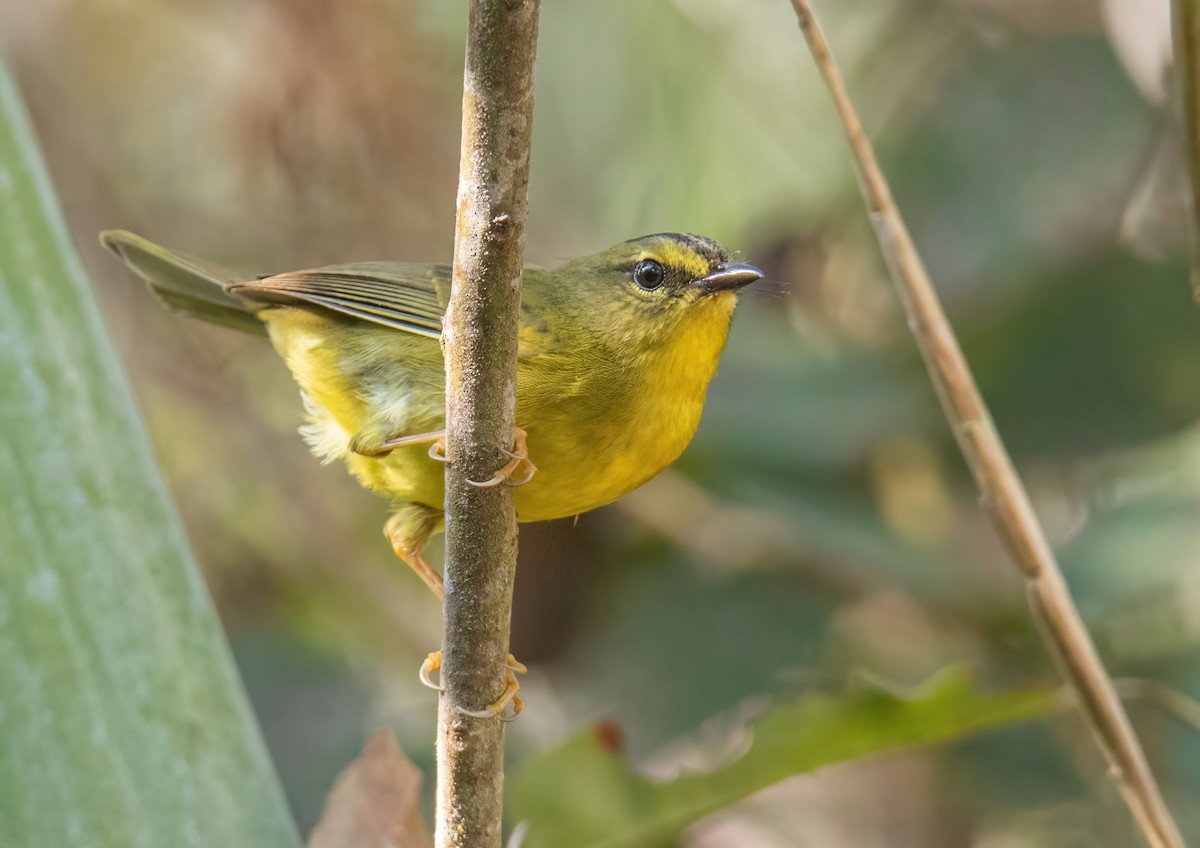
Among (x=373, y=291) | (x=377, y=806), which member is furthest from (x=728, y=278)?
(x=377, y=806)

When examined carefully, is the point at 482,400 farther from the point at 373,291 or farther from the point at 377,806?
the point at 373,291

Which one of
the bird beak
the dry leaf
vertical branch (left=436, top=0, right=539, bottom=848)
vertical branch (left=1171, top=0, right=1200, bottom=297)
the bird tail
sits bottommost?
vertical branch (left=436, top=0, right=539, bottom=848)

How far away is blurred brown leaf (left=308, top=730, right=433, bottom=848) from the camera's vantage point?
5.71 ft

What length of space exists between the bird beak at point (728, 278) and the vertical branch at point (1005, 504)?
457 mm

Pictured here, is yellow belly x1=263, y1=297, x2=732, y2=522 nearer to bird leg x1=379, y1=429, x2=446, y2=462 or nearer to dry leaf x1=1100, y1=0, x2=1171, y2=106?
bird leg x1=379, y1=429, x2=446, y2=462

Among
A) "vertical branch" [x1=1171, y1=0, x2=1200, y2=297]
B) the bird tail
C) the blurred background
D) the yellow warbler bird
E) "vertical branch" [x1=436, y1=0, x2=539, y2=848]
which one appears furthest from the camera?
the blurred background

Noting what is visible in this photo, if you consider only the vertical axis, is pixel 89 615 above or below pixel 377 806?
above

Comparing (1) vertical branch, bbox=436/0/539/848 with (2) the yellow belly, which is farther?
(2) the yellow belly

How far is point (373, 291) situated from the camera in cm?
282

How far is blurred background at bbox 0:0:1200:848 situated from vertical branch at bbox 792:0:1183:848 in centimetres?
168

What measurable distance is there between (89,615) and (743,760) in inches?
45.4

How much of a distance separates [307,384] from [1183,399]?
276 centimetres

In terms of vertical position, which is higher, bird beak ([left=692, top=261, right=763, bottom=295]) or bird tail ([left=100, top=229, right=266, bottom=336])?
bird tail ([left=100, top=229, right=266, bottom=336])

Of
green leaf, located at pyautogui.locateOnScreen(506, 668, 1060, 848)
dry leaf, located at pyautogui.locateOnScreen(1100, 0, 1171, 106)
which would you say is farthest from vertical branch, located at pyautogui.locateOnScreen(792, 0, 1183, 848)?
dry leaf, located at pyautogui.locateOnScreen(1100, 0, 1171, 106)
